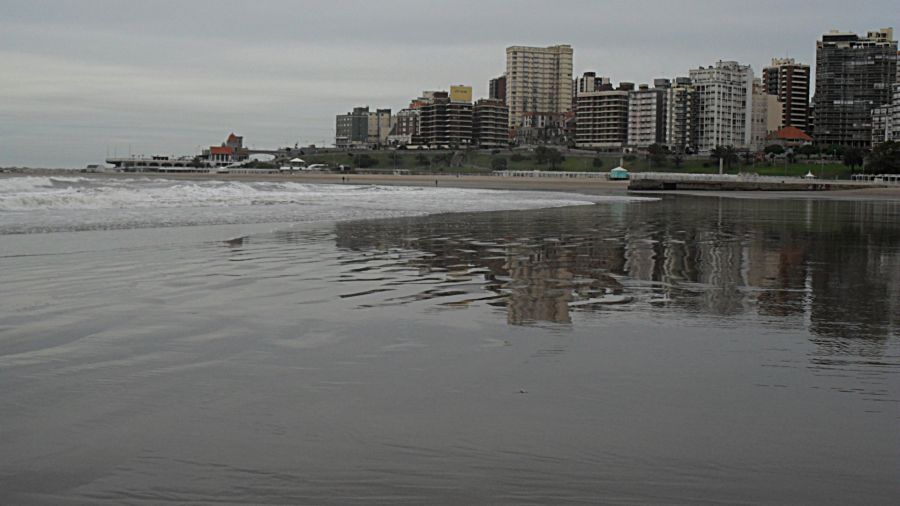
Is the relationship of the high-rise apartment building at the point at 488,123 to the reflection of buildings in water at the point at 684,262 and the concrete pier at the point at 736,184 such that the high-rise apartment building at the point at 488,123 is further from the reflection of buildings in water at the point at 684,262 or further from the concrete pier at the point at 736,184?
the reflection of buildings in water at the point at 684,262

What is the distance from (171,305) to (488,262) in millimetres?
5568

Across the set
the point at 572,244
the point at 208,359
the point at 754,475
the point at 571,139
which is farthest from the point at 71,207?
the point at 571,139

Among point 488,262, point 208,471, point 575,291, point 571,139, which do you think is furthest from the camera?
point 571,139

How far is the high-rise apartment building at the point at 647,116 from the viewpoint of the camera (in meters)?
167

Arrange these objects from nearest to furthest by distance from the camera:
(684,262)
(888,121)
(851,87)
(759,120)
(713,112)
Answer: (684,262), (888,121), (713,112), (759,120), (851,87)

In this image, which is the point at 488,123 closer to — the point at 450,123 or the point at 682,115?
the point at 450,123

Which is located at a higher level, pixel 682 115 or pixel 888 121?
pixel 682 115

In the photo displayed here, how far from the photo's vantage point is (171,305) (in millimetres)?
8359

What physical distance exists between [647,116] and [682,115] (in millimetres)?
7157

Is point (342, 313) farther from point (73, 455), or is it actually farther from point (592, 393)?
point (73, 455)

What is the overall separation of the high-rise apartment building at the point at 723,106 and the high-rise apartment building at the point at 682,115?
3.35ft

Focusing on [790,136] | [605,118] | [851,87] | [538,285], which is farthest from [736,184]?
[851,87]

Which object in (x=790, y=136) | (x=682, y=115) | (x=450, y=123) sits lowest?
(x=790, y=136)

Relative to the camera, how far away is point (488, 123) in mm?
184500
